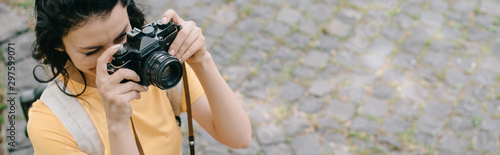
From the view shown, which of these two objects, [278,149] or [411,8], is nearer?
[278,149]

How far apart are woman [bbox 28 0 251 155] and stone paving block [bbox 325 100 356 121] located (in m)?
1.95

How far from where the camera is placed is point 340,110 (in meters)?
3.71

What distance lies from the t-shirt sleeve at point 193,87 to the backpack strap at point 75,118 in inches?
17.8

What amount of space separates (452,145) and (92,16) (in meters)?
3.01

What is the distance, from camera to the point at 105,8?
1.50 m

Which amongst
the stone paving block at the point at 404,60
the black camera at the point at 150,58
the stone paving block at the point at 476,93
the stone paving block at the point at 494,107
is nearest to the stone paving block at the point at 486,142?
the stone paving block at the point at 494,107

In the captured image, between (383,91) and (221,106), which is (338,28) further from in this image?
(221,106)

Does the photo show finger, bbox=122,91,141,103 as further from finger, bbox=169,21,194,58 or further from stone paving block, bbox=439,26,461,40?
stone paving block, bbox=439,26,461,40

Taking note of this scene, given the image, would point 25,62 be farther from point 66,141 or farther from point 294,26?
point 66,141

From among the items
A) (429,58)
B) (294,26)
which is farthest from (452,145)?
(294,26)

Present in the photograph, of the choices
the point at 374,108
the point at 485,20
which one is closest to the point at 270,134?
the point at 374,108

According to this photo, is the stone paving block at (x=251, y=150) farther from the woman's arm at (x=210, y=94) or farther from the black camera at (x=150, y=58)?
the black camera at (x=150, y=58)

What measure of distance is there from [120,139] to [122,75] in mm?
237

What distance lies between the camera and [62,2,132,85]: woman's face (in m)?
1.48
